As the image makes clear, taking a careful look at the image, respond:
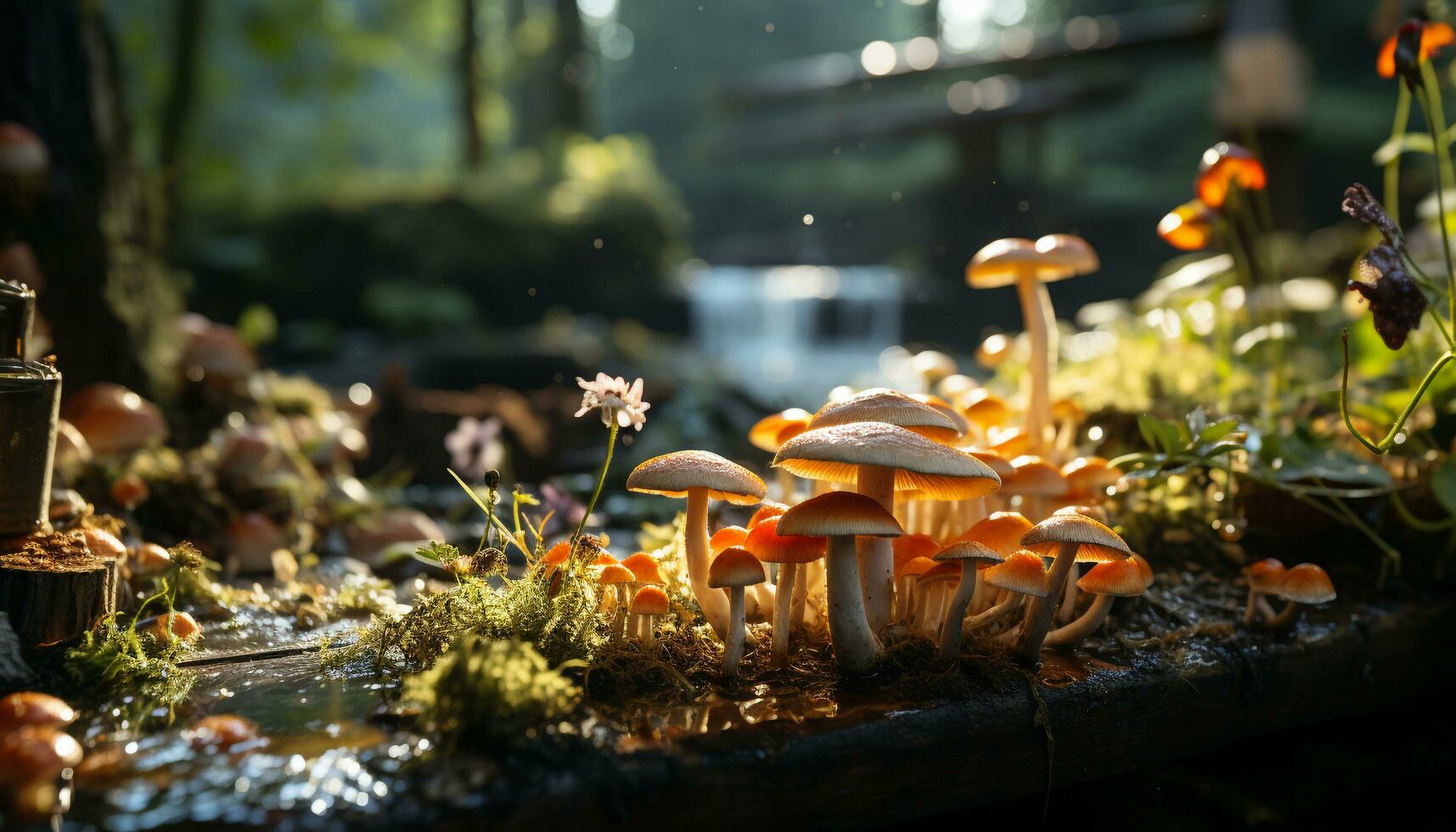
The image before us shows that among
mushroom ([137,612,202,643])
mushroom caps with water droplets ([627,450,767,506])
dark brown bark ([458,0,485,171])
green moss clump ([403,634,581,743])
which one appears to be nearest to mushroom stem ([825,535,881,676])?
mushroom caps with water droplets ([627,450,767,506])

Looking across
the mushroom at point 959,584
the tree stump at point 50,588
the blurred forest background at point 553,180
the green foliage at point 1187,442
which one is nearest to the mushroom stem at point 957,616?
the mushroom at point 959,584

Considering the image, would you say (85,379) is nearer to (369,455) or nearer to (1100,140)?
Result: (369,455)

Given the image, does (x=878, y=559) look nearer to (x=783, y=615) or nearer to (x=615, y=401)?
(x=783, y=615)

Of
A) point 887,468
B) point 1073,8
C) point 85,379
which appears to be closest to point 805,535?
point 887,468

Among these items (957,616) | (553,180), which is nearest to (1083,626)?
(957,616)

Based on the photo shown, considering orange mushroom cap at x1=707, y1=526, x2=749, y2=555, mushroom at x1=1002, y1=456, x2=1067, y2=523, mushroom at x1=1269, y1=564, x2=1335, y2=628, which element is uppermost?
mushroom at x1=1002, y1=456, x2=1067, y2=523

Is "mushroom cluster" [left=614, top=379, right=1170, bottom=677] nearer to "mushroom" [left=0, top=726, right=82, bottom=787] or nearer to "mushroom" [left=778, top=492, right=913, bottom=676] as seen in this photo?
"mushroom" [left=778, top=492, right=913, bottom=676]

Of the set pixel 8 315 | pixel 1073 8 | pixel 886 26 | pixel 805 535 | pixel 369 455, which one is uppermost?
pixel 886 26
